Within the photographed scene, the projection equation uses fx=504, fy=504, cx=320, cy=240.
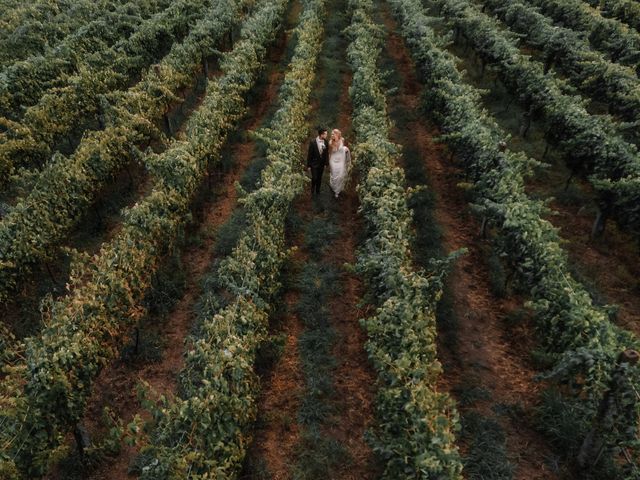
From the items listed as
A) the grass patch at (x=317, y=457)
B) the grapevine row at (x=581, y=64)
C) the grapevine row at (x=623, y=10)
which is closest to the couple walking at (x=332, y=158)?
the grass patch at (x=317, y=457)

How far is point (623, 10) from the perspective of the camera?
22.7 metres

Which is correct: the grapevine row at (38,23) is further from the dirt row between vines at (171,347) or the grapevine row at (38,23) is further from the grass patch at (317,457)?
the grass patch at (317,457)

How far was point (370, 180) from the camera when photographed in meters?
10.6

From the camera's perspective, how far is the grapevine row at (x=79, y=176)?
9.65 metres

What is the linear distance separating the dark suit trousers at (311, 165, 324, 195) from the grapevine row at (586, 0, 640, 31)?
1770cm

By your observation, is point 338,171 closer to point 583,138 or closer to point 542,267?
point 542,267

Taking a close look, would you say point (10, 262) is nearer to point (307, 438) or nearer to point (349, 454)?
point (307, 438)

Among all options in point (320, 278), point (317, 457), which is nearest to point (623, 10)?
point (320, 278)

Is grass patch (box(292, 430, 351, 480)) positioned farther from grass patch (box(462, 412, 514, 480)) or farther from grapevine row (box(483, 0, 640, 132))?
grapevine row (box(483, 0, 640, 132))

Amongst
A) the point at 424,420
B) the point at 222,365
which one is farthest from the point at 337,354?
the point at 424,420

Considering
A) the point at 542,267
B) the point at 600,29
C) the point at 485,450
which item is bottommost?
the point at 485,450

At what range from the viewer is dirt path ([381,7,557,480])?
7.52m

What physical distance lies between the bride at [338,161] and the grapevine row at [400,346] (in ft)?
3.01

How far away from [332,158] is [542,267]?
5.73 meters
